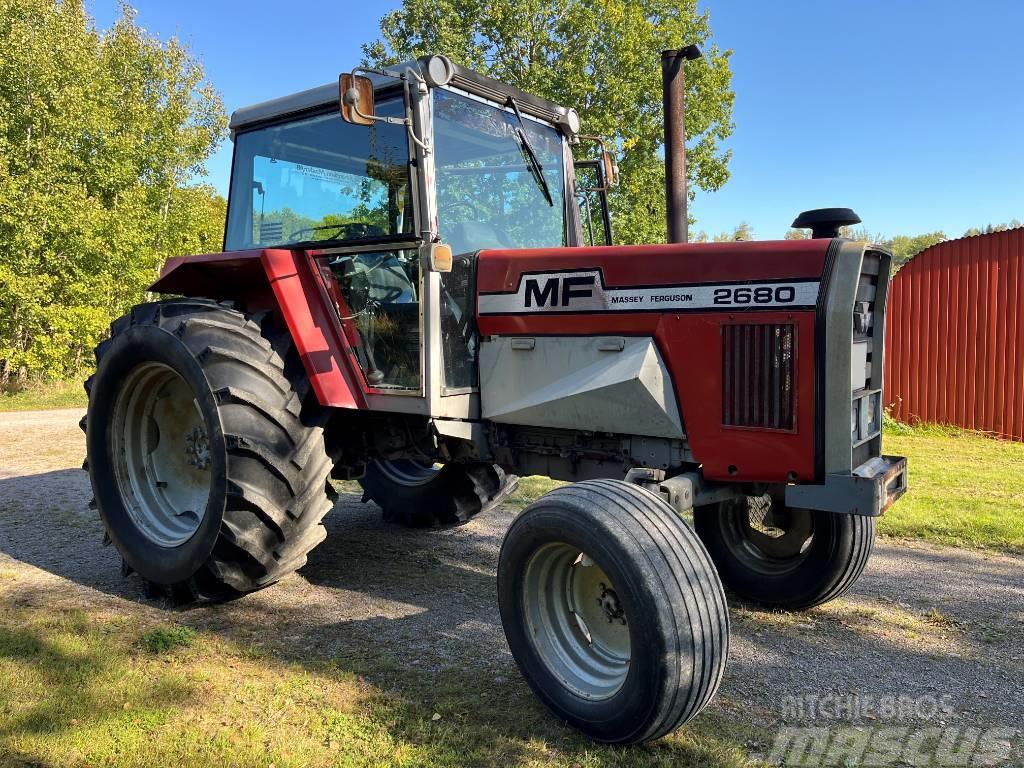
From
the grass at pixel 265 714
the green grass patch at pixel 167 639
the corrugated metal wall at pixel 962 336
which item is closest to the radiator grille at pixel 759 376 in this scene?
→ the grass at pixel 265 714

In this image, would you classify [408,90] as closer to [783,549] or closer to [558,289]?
[558,289]

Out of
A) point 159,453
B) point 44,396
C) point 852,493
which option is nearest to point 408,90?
point 159,453

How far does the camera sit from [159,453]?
14.3ft

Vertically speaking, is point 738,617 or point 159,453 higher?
point 159,453

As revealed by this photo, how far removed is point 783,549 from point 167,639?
9.92 ft

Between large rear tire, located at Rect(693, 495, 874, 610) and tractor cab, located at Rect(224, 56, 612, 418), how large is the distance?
1.58 m

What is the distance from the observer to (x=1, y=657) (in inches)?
124

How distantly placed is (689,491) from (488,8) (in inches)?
695

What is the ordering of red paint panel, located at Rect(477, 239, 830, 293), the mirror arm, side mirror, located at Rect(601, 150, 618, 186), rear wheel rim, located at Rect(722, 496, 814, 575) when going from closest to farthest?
red paint panel, located at Rect(477, 239, 830, 293) → the mirror arm → rear wheel rim, located at Rect(722, 496, 814, 575) → side mirror, located at Rect(601, 150, 618, 186)

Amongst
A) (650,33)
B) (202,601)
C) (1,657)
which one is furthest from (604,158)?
(650,33)

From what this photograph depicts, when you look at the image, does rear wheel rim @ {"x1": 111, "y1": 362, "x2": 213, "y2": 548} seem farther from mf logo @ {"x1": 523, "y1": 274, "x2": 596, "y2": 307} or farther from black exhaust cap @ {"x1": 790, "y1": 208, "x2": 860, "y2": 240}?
black exhaust cap @ {"x1": 790, "y1": 208, "x2": 860, "y2": 240}

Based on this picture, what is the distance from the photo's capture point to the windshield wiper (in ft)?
13.6

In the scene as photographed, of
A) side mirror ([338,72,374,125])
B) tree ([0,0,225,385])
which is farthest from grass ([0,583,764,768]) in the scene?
tree ([0,0,225,385])

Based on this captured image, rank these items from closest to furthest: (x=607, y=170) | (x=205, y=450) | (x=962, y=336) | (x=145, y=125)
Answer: (x=205, y=450), (x=607, y=170), (x=962, y=336), (x=145, y=125)
